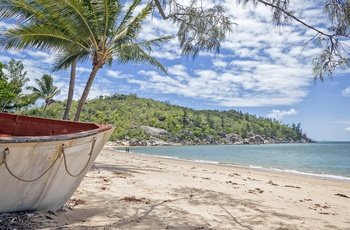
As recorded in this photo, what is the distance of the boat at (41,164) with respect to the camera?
9.79 ft

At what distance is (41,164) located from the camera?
328 cm

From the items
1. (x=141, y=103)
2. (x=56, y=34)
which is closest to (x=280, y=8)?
(x=56, y=34)

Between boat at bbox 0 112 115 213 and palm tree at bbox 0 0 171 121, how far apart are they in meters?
4.85

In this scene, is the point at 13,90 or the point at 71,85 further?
the point at 13,90

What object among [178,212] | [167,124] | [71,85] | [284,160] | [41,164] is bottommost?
[284,160]

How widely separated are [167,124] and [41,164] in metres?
88.7

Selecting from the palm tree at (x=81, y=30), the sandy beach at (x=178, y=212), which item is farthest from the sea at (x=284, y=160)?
the palm tree at (x=81, y=30)

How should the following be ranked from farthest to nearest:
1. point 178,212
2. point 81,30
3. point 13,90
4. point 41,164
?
point 13,90, point 81,30, point 178,212, point 41,164

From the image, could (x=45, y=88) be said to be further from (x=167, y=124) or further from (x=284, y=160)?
(x=167, y=124)

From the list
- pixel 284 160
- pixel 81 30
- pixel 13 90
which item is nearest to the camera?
pixel 81 30

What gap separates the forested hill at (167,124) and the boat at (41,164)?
2630 inches

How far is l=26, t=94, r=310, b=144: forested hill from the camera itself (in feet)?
264

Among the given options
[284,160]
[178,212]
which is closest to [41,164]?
[178,212]

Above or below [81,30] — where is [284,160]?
below
